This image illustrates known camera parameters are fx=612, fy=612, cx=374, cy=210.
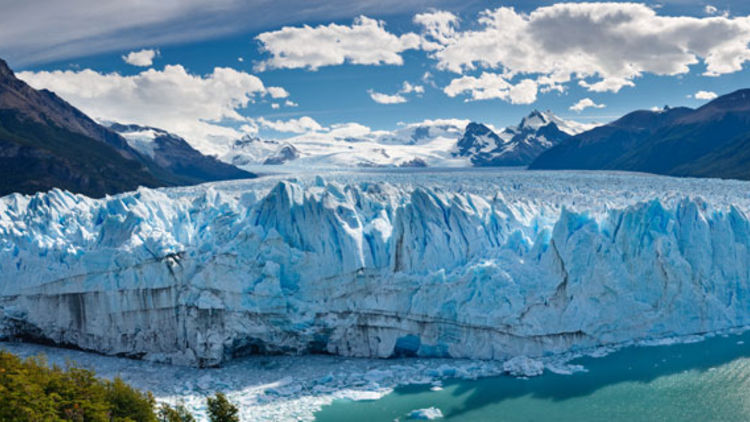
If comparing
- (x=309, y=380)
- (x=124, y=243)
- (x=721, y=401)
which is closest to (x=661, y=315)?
(x=721, y=401)

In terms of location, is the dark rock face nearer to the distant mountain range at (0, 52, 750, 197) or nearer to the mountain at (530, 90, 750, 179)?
the distant mountain range at (0, 52, 750, 197)

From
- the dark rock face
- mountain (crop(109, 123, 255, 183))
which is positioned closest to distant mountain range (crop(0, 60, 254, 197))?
mountain (crop(109, 123, 255, 183))

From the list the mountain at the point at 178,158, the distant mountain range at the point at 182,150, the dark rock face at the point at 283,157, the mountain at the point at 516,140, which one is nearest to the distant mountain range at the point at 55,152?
the distant mountain range at the point at 182,150

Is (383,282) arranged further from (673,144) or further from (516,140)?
(516,140)

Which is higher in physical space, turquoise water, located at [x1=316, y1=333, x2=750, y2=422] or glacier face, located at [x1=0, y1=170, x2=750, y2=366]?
glacier face, located at [x1=0, y1=170, x2=750, y2=366]

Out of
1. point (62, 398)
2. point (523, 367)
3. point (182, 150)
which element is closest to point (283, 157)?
point (182, 150)
